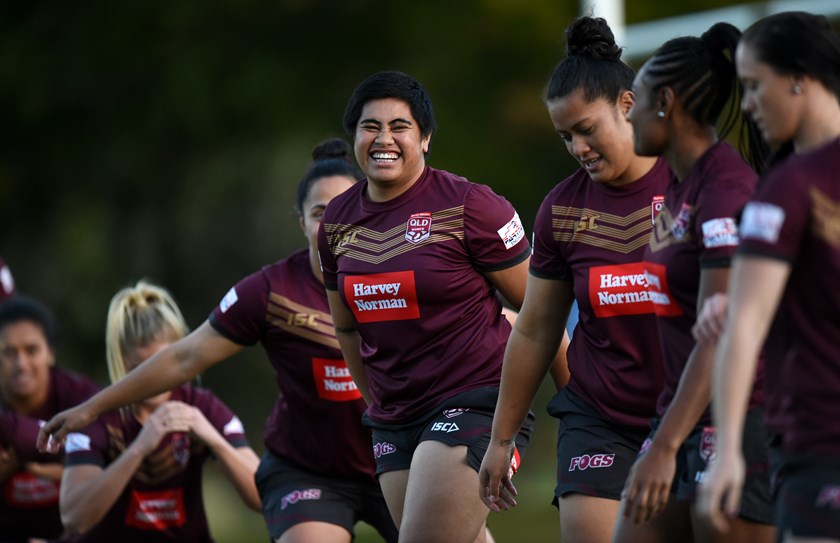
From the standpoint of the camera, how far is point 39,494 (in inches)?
313

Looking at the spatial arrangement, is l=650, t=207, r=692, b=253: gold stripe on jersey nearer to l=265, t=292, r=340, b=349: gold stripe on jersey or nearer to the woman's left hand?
the woman's left hand

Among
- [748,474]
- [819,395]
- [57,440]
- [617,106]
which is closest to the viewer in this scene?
[819,395]

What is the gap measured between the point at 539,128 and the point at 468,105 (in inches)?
35.9

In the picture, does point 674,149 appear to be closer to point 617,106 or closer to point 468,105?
point 617,106

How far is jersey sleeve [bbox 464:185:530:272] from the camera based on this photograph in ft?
18.3

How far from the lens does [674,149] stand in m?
4.34

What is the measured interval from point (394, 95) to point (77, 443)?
2533 millimetres

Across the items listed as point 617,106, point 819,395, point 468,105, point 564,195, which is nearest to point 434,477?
point 564,195

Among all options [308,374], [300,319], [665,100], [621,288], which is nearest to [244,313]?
[300,319]

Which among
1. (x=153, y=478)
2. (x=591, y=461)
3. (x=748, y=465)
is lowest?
(x=153, y=478)

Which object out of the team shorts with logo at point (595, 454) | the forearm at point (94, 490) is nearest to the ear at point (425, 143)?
the team shorts with logo at point (595, 454)

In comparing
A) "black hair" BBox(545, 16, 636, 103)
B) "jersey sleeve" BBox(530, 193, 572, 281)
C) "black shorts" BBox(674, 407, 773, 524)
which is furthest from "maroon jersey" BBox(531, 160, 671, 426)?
"black shorts" BBox(674, 407, 773, 524)

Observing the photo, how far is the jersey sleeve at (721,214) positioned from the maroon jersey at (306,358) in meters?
2.61

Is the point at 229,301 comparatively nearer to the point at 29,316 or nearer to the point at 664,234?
the point at 29,316
